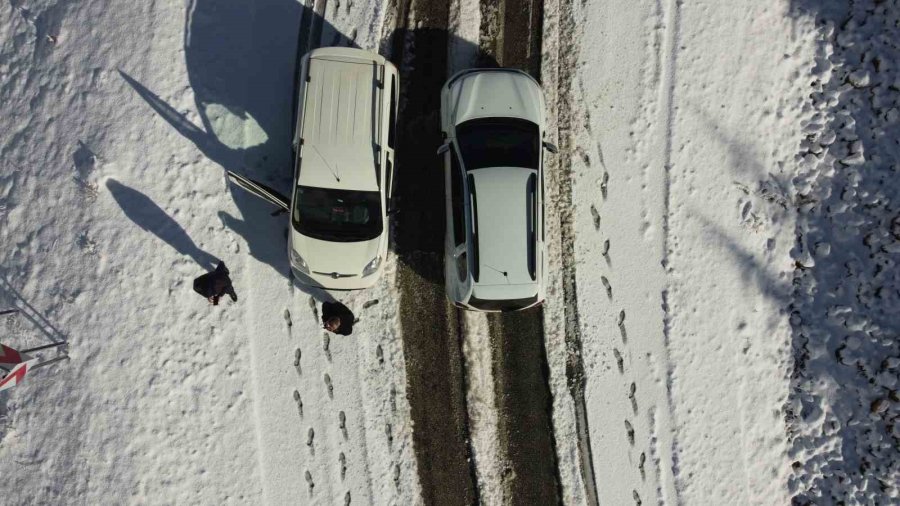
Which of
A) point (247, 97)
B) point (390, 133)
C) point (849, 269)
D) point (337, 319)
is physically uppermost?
point (247, 97)

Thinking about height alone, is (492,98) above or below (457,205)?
above

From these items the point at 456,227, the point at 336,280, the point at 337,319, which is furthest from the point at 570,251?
the point at 337,319

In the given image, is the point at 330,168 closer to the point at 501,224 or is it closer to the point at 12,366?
the point at 501,224

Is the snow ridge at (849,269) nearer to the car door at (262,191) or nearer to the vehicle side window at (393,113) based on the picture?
the vehicle side window at (393,113)

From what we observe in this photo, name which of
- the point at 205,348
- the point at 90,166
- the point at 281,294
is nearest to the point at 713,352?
the point at 281,294

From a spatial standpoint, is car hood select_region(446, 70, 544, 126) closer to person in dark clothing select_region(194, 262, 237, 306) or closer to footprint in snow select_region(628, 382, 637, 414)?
person in dark clothing select_region(194, 262, 237, 306)

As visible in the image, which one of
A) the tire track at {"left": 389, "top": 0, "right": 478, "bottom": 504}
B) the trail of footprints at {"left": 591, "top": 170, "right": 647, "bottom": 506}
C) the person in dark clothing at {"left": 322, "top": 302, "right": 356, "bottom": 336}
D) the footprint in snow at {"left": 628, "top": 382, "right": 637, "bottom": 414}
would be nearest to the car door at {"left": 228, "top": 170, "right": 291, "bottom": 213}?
the person in dark clothing at {"left": 322, "top": 302, "right": 356, "bottom": 336}
